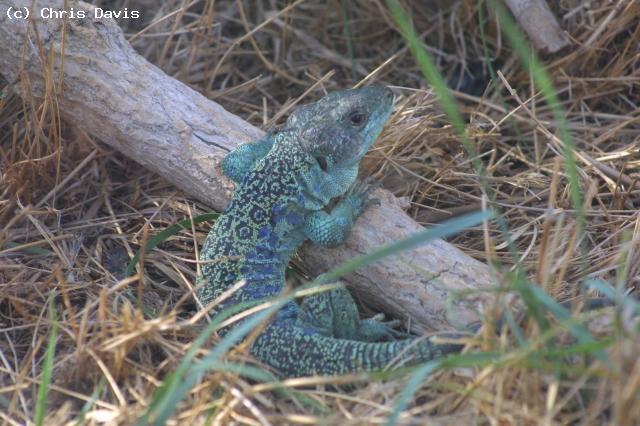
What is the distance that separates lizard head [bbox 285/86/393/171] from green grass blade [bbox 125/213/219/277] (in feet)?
2.29

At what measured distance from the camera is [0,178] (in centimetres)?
455

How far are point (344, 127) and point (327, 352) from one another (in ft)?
4.27

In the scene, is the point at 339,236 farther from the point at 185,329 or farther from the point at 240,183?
the point at 185,329

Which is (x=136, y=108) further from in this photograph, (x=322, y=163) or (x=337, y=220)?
(x=337, y=220)

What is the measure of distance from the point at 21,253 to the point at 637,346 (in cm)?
329

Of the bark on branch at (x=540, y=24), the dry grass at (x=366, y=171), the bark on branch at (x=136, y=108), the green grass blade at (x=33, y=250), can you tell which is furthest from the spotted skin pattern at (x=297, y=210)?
the bark on branch at (x=540, y=24)

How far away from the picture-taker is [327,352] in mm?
3609

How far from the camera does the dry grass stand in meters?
3.08

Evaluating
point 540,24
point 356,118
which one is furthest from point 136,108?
point 540,24

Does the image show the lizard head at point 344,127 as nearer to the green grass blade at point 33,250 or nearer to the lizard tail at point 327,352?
the lizard tail at point 327,352

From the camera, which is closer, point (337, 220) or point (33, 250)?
point (337, 220)

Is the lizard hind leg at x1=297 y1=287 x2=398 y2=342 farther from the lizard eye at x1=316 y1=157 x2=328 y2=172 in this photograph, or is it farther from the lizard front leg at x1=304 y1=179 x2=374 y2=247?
the lizard eye at x1=316 y1=157 x2=328 y2=172

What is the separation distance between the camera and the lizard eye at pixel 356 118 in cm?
426

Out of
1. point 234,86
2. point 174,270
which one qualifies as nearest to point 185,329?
point 174,270
